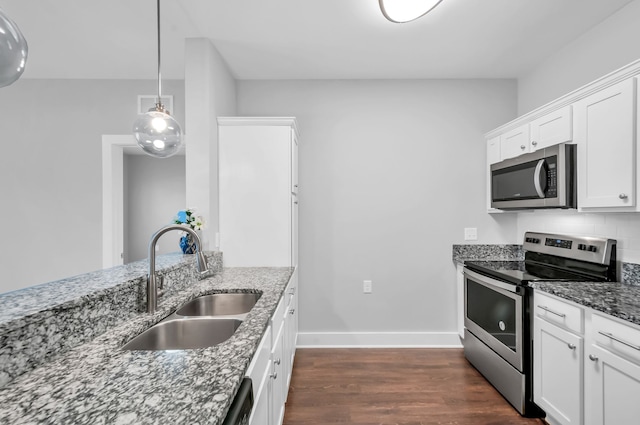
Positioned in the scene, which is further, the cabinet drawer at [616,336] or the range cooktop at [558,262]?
the range cooktop at [558,262]

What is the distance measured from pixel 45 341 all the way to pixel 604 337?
2.34 meters

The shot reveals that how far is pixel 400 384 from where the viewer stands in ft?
8.12

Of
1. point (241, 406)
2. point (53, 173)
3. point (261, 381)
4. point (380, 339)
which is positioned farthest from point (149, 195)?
point (241, 406)

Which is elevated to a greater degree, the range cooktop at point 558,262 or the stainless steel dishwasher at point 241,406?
the range cooktop at point 558,262

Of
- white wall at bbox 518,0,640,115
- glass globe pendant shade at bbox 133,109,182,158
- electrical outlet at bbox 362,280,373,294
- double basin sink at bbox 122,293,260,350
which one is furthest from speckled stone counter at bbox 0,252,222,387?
white wall at bbox 518,0,640,115

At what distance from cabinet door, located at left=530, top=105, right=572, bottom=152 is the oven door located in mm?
1076

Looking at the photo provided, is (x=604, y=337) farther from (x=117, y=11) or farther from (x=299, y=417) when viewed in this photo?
(x=117, y=11)

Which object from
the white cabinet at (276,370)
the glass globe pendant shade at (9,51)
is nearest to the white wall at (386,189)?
the white cabinet at (276,370)

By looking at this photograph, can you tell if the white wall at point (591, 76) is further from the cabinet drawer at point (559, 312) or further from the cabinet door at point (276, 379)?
the cabinet door at point (276, 379)

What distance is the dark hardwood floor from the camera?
208 cm

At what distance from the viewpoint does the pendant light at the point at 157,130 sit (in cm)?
170

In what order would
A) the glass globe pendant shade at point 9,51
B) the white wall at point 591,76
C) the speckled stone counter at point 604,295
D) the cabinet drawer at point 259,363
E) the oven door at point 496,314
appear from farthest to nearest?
the oven door at point 496,314 < the white wall at point 591,76 < the speckled stone counter at point 604,295 < the cabinet drawer at point 259,363 < the glass globe pendant shade at point 9,51

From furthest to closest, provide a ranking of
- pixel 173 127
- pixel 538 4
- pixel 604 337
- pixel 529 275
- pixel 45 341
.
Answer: pixel 529 275 < pixel 538 4 < pixel 173 127 < pixel 604 337 < pixel 45 341

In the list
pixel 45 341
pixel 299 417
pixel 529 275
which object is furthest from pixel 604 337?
pixel 45 341
